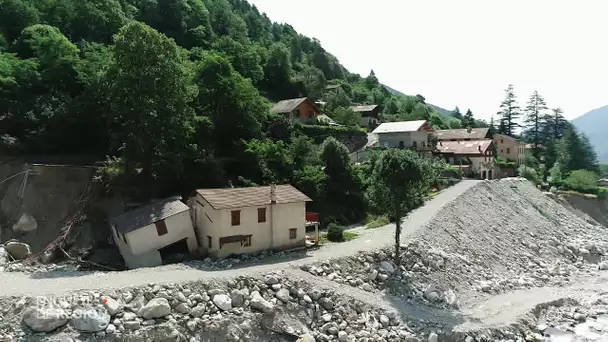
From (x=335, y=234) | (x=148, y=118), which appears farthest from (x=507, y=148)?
(x=148, y=118)

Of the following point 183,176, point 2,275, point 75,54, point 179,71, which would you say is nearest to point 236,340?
point 2,275

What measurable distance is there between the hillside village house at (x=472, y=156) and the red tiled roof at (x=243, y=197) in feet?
113

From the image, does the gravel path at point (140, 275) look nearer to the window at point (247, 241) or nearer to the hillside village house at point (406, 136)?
the window at point (247, 241)

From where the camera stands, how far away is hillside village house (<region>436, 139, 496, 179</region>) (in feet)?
187

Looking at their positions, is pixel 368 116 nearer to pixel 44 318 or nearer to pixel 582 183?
pixel 582 183

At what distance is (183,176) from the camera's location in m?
32.1

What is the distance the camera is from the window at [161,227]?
2578cm

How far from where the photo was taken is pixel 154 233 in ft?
84.4

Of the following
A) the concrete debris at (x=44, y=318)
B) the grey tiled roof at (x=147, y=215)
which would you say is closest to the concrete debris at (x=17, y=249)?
the grey tiled roof at (x=147, y=215)

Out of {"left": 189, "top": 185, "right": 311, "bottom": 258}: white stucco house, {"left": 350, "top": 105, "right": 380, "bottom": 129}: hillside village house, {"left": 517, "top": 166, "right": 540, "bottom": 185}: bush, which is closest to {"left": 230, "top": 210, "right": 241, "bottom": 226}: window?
{"left": 189, "top": 185, "right": 311, "bottom": 258}: white stucco house

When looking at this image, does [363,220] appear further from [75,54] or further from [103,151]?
[75,54]

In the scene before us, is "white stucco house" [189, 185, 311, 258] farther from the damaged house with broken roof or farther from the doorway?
the doorway

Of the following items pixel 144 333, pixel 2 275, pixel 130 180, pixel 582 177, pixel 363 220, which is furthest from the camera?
pixel 582 177

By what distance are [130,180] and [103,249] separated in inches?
191
